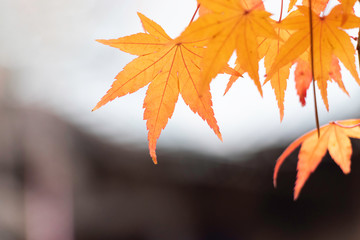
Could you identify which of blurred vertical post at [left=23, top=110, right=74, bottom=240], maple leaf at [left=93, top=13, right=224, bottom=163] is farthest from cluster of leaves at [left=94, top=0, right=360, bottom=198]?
blurred vertical post at [left=23, top=110, right=74, bottom=240]

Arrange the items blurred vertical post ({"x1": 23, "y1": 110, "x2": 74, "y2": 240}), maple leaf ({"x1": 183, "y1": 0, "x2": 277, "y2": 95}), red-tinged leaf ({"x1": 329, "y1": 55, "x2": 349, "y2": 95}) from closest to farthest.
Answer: maple leaf ({"x1": 183, "y1": 0, "x2": 277, "y2": 95}) < red-tinged leaf ({"x1": 329, "y1": 55, "x2": 349, "y2": 95}) < blurred vertical post ({"x1": 23, "y1": 110, "x2": 74, "y2": 240})

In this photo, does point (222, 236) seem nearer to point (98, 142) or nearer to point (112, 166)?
point (112, 166)

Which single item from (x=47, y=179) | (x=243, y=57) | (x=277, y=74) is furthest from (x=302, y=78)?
(x=47, y=179)

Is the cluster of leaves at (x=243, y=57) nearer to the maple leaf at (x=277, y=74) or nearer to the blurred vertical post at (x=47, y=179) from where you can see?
the maple leaf at (x=277, y=74)

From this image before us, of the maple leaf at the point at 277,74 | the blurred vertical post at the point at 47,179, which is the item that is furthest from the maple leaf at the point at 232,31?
the blurred vertical post at the point at 47,179

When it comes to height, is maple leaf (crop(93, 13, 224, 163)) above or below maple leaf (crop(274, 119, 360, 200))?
above

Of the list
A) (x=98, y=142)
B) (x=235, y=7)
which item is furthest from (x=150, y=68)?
(x=98, y=142)

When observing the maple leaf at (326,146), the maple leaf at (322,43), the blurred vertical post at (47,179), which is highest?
the maple leaf at (322,43)

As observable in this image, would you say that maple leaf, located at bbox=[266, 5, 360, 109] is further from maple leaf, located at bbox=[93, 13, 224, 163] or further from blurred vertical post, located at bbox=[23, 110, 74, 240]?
blurred vertical post, located at bbox=[23, 110, 74, 240]
